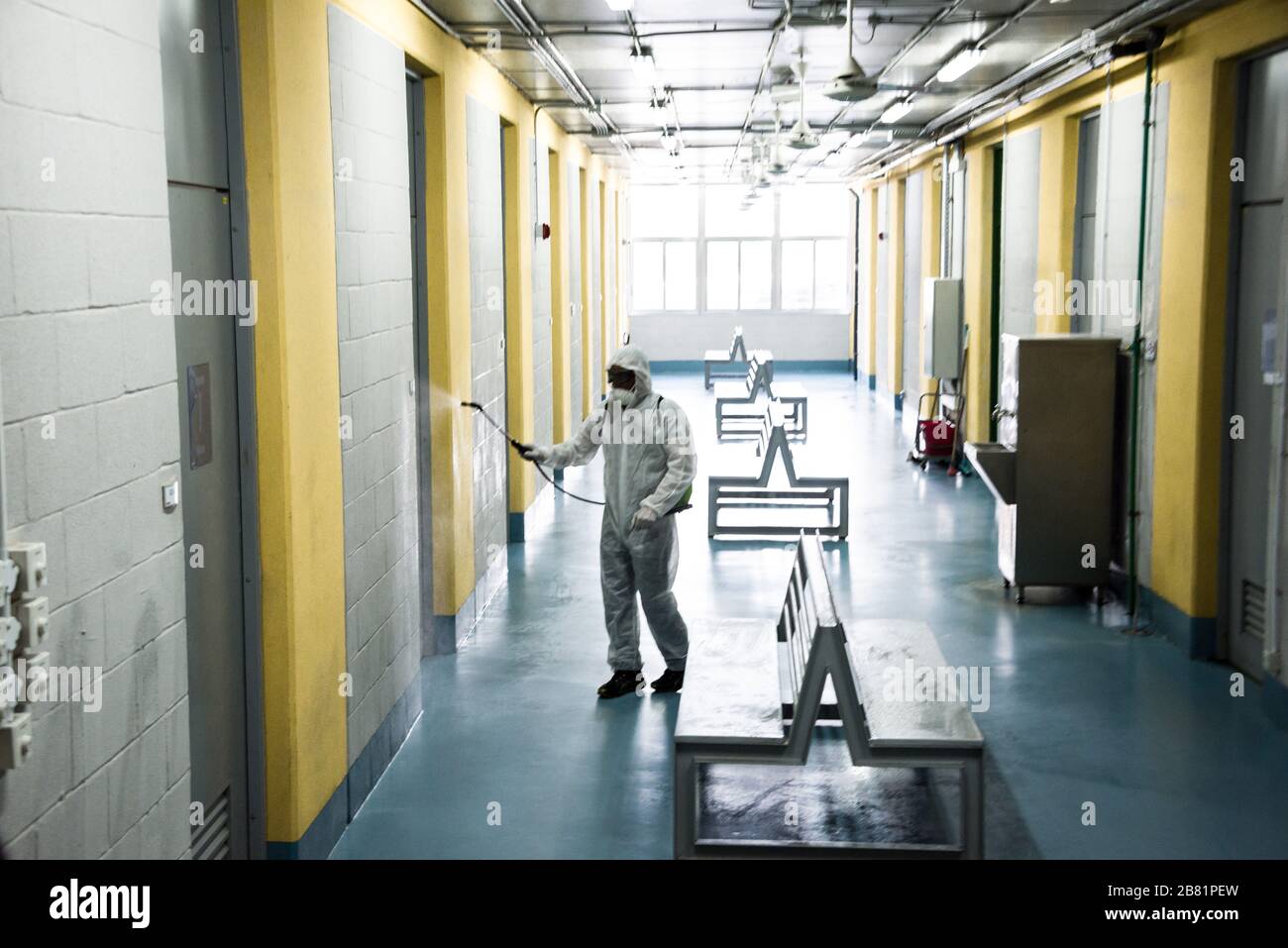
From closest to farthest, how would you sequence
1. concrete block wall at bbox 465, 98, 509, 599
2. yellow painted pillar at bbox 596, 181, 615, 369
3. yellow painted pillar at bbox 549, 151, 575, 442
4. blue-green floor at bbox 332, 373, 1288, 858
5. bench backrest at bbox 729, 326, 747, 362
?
blue-green floor at bbox 332, 373, 1288, 858, concrete block wall at bbox 465, 98, 509, 599, yellow painted pillar at bbox 549, 151, 575, 442, yellow painted pillar at bbox 596, 181, 615, 369, bench backrest at bbox 729, 326, 747, 362

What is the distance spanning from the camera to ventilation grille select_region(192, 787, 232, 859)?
3.93 m

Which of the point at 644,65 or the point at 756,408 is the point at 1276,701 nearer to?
the point at 644,65

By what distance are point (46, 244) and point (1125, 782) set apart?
4.44 m

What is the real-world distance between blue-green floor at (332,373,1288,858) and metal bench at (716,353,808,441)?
5368mm

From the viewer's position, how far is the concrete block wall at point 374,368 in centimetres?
504

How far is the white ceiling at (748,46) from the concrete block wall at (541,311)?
21.7 inches

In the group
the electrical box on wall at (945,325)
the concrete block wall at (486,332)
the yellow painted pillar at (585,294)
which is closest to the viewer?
the concrete block wall at (486,332)

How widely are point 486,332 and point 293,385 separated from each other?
13.9 ft

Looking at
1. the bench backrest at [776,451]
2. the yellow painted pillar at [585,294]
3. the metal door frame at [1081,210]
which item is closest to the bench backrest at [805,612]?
the bench backrest at [776,451]

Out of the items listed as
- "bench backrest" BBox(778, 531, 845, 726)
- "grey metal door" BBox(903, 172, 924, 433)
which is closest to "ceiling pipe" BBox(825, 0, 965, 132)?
"bench backrest" BBox(778, 531, 845, 726)

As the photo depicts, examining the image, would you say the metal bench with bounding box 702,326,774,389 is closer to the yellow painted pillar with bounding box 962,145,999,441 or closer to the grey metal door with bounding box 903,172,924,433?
the grey metal door with bounding box 903,172,924,433

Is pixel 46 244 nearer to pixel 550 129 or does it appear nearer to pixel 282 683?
pixel 282 683

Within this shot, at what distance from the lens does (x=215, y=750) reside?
13.4 ft

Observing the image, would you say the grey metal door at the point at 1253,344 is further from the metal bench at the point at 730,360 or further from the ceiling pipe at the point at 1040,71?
the metal bench at the point at 730,360
